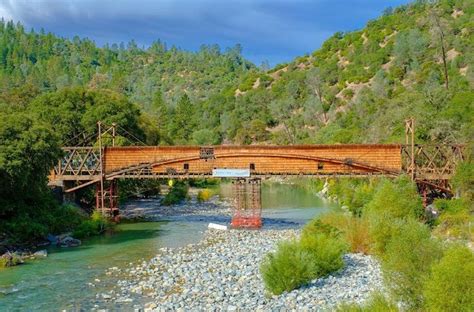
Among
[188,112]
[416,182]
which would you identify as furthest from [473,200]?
[188,112]

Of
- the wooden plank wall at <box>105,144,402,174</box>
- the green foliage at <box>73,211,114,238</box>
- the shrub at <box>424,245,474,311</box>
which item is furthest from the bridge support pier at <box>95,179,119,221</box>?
the shrub at <box>424,245,474,311</box>

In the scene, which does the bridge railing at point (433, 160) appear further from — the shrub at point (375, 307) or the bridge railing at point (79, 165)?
the shrub at point (375, 307)

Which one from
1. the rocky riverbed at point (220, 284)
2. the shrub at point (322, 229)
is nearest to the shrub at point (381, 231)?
the rocky riverbed at point (220, 284)

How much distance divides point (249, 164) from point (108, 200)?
10653 mm

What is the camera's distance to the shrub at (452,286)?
30.7 ft

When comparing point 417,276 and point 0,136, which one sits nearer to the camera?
point 417,276

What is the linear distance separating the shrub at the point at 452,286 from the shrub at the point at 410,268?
84 centimetres

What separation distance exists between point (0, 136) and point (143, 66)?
178 metres

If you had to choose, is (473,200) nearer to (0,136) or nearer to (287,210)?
(287,210)

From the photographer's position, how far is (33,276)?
67.1ft

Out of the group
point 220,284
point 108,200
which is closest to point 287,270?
point 220,284

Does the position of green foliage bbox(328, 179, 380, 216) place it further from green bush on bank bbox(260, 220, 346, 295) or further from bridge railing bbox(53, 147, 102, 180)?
bridge railing bbox(53, 147, 102, 180)

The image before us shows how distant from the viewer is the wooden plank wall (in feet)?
111

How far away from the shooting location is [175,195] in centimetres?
4838
